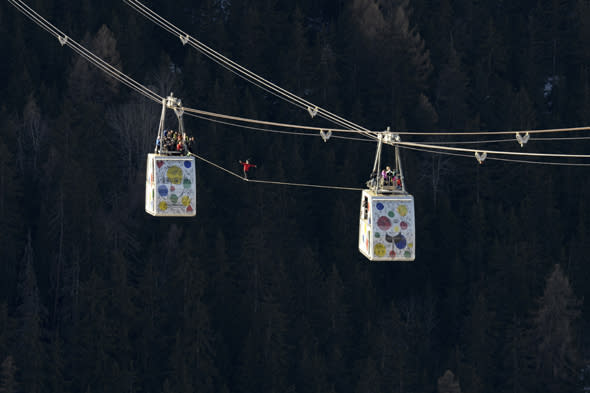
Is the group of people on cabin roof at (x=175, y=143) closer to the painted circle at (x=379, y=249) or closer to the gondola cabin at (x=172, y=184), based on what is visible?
the gondola cabin at (x=172, y=184)

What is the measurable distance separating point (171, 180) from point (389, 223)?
22.0 feet

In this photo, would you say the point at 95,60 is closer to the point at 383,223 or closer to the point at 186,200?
the point at 186,200

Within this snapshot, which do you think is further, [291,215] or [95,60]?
[291,215]

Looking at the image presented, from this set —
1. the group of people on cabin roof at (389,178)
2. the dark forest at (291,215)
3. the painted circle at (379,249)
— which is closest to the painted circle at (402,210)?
the group of people on cabin roof at (389,178)

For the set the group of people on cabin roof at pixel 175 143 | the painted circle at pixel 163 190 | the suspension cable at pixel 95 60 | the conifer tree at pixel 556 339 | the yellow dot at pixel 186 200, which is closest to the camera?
the group of people on cabin roof at pixel 175 143

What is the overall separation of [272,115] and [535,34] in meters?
22.9

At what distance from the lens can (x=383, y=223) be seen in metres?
47.6

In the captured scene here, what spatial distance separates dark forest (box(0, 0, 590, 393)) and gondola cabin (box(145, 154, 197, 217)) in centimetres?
4439

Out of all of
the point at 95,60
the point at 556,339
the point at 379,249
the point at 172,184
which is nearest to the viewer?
the point at 379,249

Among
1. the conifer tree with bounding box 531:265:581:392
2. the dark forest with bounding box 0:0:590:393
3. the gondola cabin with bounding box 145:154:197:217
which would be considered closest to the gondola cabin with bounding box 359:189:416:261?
the gondola cabin with bounding box 145:154:197:217

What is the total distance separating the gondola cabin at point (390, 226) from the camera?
47.5 m

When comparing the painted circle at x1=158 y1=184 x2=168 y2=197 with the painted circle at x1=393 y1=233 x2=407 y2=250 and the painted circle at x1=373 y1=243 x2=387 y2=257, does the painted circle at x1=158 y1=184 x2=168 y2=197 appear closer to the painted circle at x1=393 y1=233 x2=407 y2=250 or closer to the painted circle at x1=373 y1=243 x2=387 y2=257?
the painted circle at x1=373 y1=243 x2=387 y2=257

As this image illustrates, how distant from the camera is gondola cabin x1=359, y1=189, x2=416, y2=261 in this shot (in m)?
47.5

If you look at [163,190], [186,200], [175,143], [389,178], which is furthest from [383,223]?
[175,143]
